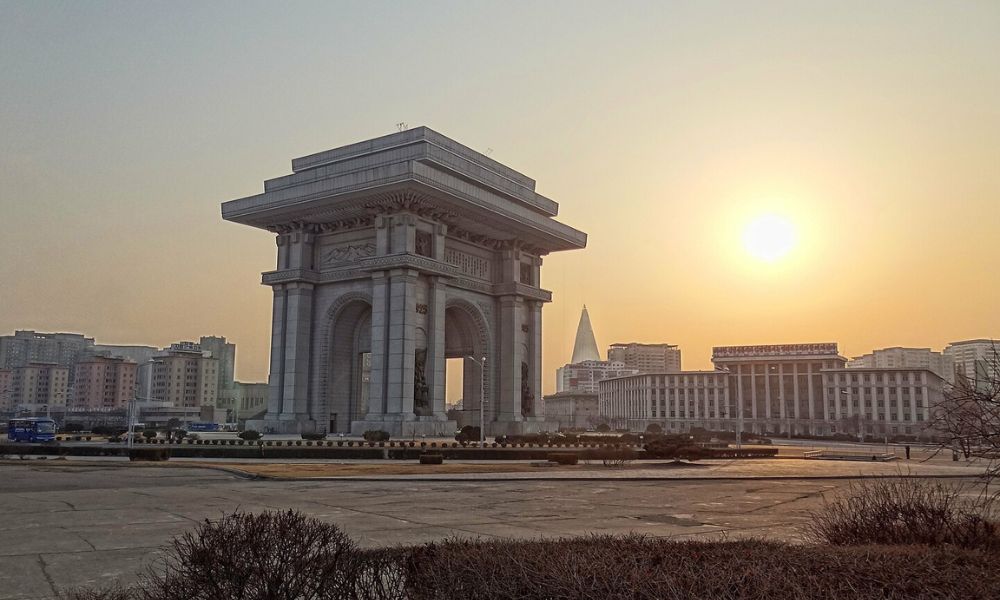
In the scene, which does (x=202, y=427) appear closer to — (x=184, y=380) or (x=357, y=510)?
(x=357, y=510)

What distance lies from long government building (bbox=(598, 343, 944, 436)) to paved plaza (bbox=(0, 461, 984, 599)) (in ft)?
357

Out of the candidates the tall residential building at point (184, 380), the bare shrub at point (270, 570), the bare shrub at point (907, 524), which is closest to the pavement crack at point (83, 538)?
the bare shrub at point (270, 570)

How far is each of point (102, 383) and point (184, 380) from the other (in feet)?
59.8

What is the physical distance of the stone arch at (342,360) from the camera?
6406 cm

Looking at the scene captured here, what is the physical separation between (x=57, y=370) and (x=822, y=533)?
210 meters

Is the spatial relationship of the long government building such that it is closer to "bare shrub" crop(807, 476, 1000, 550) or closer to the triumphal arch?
the triumphal arch

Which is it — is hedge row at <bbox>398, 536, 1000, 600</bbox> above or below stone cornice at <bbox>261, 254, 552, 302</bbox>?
below

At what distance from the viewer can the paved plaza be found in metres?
11.6

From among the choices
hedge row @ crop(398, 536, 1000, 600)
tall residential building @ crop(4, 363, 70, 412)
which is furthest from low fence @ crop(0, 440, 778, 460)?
tall residential building @ crop(4, 363, 70, 412)

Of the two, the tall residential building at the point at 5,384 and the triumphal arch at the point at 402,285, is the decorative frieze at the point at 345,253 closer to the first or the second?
the triumphal arch at the point at 402,285

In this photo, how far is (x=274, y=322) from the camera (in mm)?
65500

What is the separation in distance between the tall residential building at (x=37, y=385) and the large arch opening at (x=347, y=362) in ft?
458

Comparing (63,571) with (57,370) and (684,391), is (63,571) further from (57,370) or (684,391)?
(57,370)

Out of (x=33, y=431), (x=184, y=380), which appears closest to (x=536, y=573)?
(x=33, y=431)
